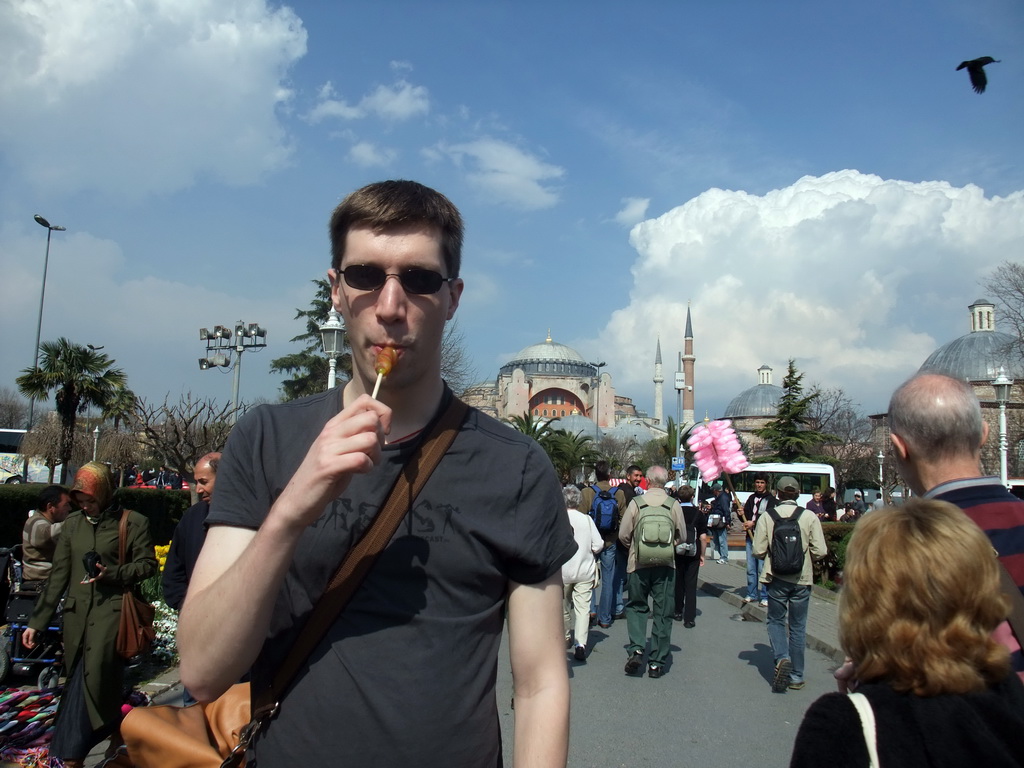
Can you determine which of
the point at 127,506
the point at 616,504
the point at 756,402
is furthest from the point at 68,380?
the point at 756,402

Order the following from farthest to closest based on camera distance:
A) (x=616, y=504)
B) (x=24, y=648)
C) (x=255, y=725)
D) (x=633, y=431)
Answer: (x=633, y=431), (x=616, y=504), (x=24, y=648), (x=255, y=725)

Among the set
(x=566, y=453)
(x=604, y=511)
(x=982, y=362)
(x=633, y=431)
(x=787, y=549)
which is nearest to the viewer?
(x=787, y=549)

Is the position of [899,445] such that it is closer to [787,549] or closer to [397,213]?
[397,213]

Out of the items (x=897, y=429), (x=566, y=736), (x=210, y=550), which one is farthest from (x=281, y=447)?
(x=897, y=429)

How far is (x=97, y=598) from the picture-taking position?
5148 mm

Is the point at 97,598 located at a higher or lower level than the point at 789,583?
higher

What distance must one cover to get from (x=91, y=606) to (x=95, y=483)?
2.53ft

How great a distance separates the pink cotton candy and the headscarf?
7579 millimetres

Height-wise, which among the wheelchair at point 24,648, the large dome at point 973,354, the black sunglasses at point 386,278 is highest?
the large dome at point 973,354

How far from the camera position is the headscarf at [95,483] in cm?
517

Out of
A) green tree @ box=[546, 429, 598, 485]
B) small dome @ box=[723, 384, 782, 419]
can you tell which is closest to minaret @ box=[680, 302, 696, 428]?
small dome @ box=[723, 384, 782, 419]

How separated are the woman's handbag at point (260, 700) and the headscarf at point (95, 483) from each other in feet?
11.8

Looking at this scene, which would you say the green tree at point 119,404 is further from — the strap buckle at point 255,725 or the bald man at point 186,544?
the strap buckle at point 255,725

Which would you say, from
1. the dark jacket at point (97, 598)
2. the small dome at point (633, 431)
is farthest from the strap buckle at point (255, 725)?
the small dome at point (633, 431)
